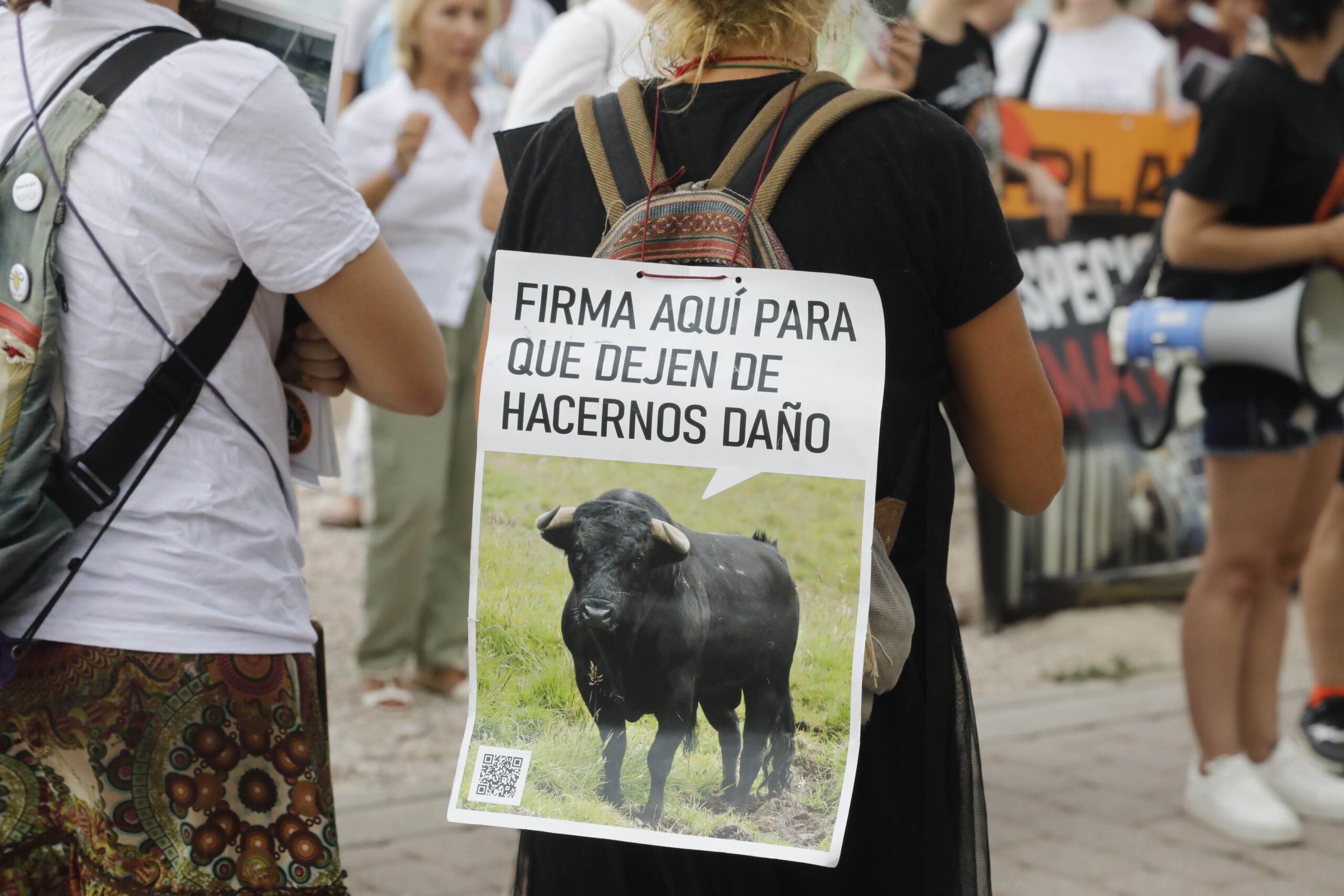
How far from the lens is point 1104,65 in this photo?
6309mm

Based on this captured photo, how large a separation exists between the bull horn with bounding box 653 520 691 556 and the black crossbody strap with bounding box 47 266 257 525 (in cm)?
65

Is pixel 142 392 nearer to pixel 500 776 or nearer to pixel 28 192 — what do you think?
pixel 28 192

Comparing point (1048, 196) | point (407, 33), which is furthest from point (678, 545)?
point (1048, 196)

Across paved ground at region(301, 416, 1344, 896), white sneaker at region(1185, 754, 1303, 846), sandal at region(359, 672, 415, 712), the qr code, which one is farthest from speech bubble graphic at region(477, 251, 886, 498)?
sandal at region(359, 672, 415, 712)

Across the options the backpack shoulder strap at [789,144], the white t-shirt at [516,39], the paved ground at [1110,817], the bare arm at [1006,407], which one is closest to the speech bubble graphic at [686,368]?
the backpack shoulder strap at [789,144]

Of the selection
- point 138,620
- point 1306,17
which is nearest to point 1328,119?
point 1306,17

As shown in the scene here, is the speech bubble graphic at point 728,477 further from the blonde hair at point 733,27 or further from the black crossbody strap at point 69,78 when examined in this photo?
the black crossbody strap at point 69,78

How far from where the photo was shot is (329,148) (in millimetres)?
1760

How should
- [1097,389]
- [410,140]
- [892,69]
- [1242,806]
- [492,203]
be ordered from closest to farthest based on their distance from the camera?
[492,203], [1242,806], [892,69], [410,140], [1097,389]

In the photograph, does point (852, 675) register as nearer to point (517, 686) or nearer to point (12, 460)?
point (517, 686)

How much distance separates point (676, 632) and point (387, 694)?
338 cm

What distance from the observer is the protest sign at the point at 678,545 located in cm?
141

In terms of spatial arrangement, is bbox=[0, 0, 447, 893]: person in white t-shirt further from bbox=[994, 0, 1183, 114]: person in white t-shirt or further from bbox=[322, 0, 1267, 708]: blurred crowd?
bbox=[994, 0, 1183, 114]: person in white t-shirt

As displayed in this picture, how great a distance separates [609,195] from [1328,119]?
259cm
